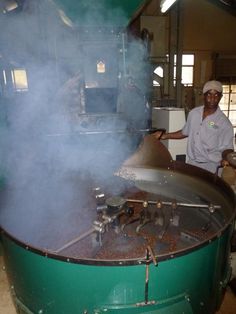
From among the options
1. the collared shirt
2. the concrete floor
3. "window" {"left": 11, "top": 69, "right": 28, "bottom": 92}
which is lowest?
the concrete floor

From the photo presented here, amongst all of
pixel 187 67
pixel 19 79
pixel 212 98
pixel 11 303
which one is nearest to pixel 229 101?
pixel 187 67

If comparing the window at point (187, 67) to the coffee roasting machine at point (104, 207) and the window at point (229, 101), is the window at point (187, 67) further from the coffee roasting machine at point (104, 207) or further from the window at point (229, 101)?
the coffee roasting machine at point (104, 207)

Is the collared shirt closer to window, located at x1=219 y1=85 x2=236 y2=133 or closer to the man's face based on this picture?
the man's face

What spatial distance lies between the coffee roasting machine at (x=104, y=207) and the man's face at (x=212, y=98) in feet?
2.22

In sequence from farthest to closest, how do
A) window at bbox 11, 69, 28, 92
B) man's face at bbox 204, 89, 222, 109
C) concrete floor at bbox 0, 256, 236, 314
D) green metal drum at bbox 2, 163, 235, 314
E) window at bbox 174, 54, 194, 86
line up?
window at bbox 174, 54, 194, 86 < window at bbox 11, 69, 28, 92 < man's face at bbox 204, 89, 222, 109 < concrete floor at bbox 0, 256, 236, 314 < green metal drum at bbox 2, 163, 235, 314

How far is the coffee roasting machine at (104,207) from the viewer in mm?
1411

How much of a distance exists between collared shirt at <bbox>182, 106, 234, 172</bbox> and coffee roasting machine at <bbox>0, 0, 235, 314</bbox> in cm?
50

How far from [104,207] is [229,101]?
1036cm

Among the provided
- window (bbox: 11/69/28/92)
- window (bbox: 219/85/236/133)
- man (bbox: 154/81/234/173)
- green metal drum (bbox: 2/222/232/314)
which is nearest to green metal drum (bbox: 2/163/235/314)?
green metal drum (bbox: 2/222/232/314)

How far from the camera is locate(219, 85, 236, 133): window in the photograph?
10523mm

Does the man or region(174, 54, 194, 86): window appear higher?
region(174, 54, 194, 86): window

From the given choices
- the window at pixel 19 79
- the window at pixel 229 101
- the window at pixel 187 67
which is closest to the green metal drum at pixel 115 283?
the window at pixel 19 79

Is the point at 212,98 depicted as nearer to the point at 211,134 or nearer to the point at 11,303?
the point at 211,134

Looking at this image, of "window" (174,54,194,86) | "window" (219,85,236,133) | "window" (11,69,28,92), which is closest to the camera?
"window" (11,69,28,92)
